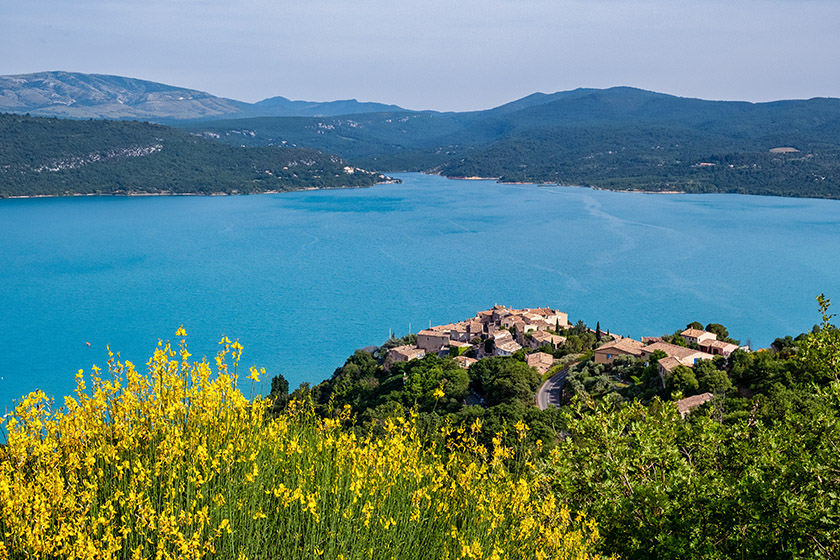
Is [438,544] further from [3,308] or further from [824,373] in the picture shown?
[3,308]

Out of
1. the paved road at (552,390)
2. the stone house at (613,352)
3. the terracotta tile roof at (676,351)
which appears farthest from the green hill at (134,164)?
the terracotta tile roof at (676,351)

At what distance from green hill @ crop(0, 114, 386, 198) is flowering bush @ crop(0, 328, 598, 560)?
16256cm

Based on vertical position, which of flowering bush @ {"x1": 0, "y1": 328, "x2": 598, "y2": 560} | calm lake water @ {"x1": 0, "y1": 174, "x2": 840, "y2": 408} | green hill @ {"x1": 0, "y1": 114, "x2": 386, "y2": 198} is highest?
green hill @ {"x1": 0, "y1": 114, "x2": 386, "y2": 198}

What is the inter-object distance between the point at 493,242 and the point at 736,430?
3314 inches

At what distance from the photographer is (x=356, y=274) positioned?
71.4 m

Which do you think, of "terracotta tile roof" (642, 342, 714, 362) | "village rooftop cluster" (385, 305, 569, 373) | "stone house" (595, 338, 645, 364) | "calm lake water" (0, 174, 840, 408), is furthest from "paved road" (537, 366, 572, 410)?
"calm lake water" (0, 174, 840, 408)

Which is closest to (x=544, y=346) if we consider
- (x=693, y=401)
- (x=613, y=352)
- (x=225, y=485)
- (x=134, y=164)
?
(x=613, y=352)

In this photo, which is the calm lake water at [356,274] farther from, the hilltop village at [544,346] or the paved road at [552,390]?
the paved road at [552,390]

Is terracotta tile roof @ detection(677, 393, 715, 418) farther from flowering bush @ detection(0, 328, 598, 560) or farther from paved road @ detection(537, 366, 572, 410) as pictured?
flowering bush @ detection(0, 328, 598, 560)

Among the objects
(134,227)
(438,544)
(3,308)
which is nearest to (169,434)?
(438,544)

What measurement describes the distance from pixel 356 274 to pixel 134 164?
4666 inches

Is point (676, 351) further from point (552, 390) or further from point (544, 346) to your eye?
point (544, 346)

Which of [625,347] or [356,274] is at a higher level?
[625,347]

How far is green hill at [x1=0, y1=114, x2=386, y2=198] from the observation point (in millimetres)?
148500
